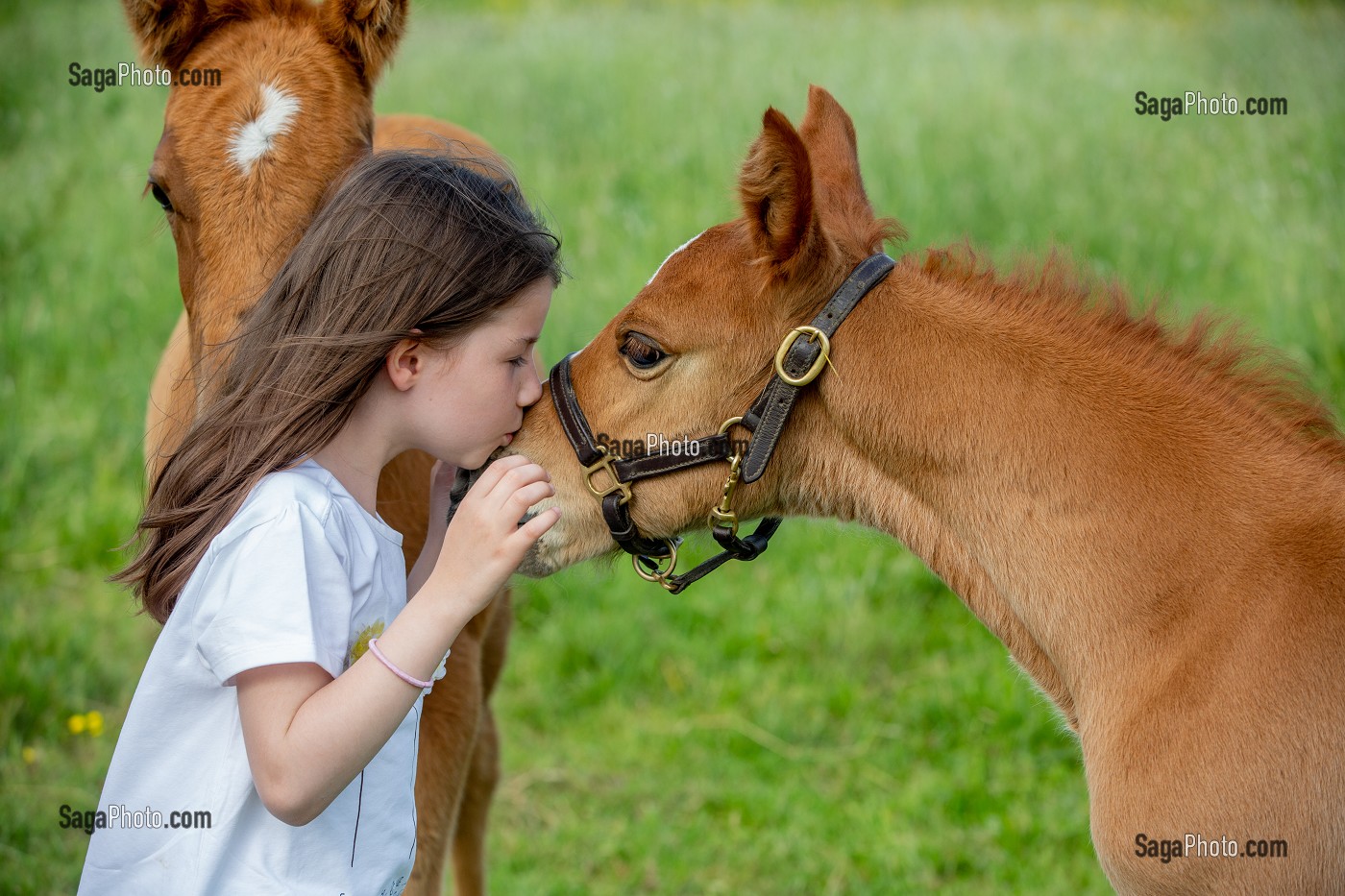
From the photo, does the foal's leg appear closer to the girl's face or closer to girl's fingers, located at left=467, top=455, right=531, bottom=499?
the girl's face

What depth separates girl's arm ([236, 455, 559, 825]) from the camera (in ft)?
5.98

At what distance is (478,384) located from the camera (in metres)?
2.21

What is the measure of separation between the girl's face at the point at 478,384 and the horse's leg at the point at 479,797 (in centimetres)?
170

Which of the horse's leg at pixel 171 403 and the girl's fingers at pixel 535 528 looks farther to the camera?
the horse's leg at pixel 171 403

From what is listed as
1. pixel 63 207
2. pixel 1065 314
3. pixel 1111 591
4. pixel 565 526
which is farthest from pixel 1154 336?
pixel 63 207

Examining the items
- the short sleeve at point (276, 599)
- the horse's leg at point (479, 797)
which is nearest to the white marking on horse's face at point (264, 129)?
the short sleeve at point (276, 599)

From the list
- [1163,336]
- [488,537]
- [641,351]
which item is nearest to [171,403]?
[641,351]

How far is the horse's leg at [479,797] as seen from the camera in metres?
3.93

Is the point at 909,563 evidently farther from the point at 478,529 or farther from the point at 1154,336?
the point at 478,529

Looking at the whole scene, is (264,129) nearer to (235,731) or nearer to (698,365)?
(698,365)

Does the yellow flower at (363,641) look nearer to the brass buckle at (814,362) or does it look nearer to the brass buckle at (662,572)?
the brass buckle at (662,572)

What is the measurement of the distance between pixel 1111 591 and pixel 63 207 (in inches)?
312

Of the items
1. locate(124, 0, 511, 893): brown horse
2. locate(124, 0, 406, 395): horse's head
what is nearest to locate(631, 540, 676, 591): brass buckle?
locate(124, 0, 511, 893): brown horse

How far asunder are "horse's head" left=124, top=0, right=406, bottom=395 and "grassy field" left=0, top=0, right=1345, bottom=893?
3.25 feet
